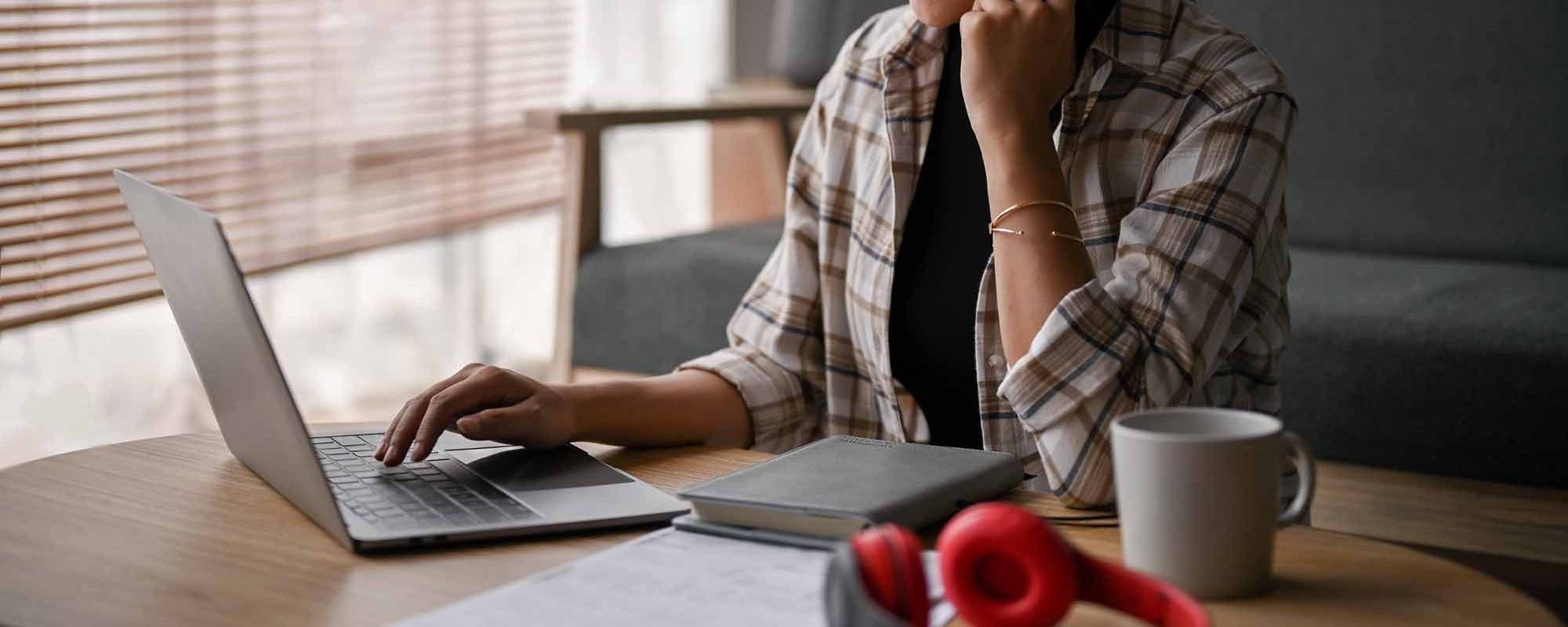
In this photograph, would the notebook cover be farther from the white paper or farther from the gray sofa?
the gray sofa

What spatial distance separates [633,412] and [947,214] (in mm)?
354

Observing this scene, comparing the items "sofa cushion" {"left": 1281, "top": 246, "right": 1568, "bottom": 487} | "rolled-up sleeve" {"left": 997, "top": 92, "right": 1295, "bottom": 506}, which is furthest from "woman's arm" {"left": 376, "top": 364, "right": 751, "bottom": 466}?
"sofa cushion" {"left": 1281, "top": 246, "right": 1568, "bottom": 487}

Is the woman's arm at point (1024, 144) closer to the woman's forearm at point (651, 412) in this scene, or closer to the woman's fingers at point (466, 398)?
the woman's forearm at point (651, 412)

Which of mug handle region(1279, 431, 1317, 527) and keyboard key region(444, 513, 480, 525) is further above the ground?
mug handle region(1279, 431, 1317, 527)

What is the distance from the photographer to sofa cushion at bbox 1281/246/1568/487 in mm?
1463

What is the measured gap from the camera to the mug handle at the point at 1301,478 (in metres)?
0.60

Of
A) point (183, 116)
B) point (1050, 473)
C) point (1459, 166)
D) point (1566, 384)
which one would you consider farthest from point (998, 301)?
point (183, 116)

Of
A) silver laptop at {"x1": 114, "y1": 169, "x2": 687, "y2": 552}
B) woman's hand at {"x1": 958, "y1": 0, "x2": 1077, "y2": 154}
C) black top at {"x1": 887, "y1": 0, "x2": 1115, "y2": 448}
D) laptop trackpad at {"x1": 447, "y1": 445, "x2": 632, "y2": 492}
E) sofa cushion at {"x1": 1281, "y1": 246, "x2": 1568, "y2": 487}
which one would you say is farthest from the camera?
sofa cushion at {"x1": 1281, "y1": 246, "x2": 1568, "y2": 487}

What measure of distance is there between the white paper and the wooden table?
0.09 ft

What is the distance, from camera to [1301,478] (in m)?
0.61

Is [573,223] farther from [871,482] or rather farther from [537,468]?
[871,482]

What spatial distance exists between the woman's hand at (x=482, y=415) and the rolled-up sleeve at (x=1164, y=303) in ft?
→ 0.86

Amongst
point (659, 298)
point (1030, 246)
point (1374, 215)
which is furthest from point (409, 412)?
point (1374, 215)

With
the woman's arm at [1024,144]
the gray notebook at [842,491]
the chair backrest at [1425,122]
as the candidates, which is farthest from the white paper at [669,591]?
the chair backrest at [1425,122]
